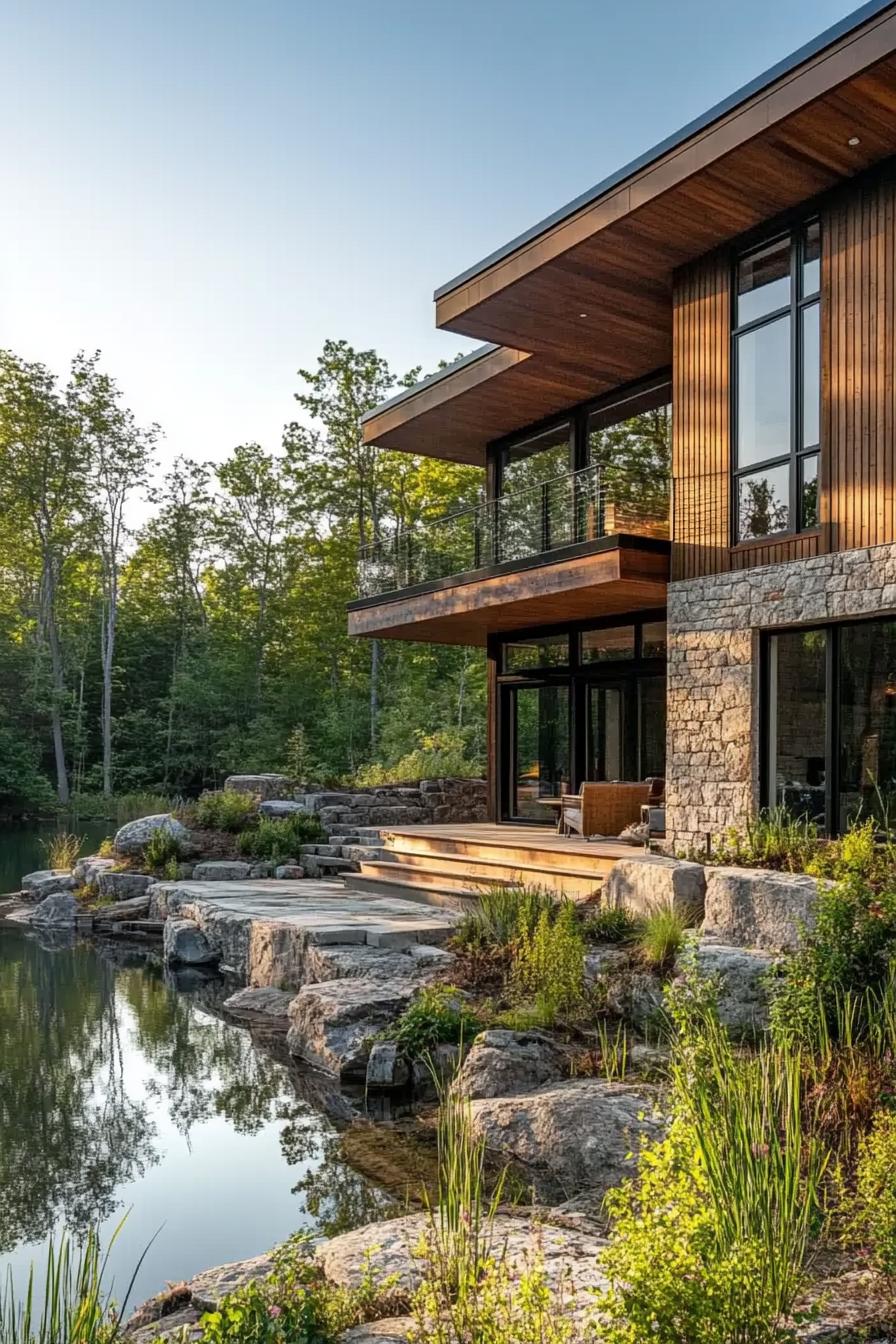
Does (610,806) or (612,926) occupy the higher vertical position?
(610,806)

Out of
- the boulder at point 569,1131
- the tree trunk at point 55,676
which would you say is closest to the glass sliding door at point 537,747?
the boulder at point 569,1131

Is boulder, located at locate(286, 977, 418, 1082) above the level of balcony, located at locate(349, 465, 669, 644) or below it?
below

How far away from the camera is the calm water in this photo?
468 centimetres

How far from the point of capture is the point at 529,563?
11.4 meters

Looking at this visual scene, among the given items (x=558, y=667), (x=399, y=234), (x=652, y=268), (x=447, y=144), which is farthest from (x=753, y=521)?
(x=399, y=234)

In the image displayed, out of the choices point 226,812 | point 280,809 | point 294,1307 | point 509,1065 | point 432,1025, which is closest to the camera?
point 294,1307

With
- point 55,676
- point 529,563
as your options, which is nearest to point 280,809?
point 529,563

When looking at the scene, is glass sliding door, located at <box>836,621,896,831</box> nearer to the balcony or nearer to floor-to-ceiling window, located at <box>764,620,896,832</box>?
floor-to-ceiling window, located at <box>764,620,896,832</box>

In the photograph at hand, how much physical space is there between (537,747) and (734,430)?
20.3 ft

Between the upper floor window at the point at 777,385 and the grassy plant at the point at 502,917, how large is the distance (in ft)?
13.1

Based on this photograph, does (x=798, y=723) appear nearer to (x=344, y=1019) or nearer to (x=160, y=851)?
(x=344, y=1019)

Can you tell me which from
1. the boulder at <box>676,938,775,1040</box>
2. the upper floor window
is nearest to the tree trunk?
the upper floor window

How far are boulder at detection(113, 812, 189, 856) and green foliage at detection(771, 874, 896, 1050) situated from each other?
10333 mm

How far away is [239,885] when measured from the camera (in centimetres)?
1248
